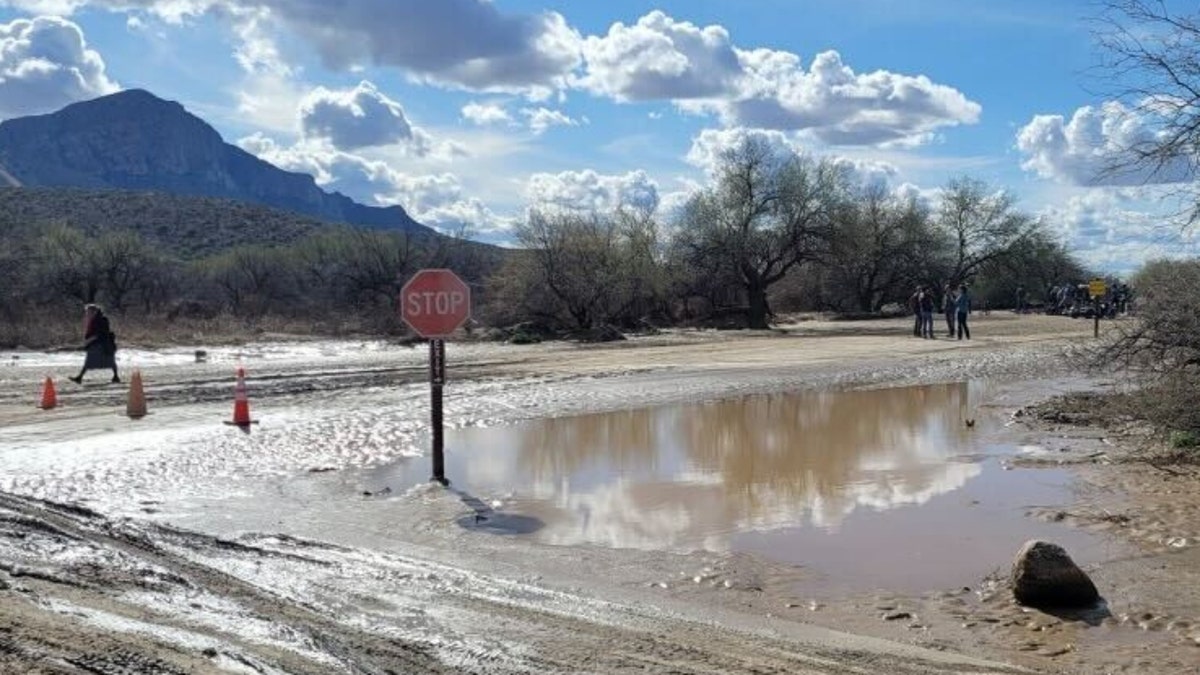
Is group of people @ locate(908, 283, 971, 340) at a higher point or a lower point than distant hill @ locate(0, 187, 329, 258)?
lower

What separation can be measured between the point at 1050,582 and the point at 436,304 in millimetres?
6999

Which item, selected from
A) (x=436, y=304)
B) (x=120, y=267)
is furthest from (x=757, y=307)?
(x=436, y=304)

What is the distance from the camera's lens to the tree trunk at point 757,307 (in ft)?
168

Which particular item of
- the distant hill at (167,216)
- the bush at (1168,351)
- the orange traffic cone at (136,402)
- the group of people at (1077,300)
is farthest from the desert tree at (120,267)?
the bush at (1168,351)

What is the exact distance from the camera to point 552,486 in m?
11.4

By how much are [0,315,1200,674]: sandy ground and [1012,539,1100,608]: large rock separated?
0.15m

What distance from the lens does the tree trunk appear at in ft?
168

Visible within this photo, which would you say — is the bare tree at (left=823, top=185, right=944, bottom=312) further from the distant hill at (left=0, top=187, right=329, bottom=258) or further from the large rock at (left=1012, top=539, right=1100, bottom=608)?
the large rock at (left=1012, top=539, right=1100, bottom=608)

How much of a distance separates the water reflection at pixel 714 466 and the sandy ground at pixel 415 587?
925 mm

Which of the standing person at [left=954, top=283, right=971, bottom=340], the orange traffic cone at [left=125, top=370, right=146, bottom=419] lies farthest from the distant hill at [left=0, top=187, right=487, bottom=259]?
the orange traffic cone at [left=125, top=370, right=146, bottom=419]

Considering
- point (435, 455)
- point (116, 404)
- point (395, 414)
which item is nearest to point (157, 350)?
point (116, 404)

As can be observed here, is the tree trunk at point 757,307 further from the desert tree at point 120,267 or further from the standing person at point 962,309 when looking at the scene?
the desert tree at point 120,267

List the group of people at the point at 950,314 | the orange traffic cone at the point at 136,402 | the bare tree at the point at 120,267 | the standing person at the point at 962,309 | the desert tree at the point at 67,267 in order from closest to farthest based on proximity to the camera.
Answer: the orange traffic cone at the point at 136,402
the standing person at the point at 962,309
the group of people at the point at 950,314
the desert tree at the point at 67,267
the bare tree at the point at 120,267

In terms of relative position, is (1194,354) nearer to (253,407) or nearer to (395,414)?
(395,414)
